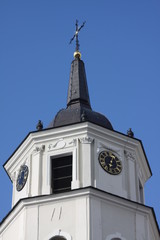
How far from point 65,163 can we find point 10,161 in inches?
110

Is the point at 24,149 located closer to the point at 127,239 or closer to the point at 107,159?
the point at 107,159

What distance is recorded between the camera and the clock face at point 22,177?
122ft

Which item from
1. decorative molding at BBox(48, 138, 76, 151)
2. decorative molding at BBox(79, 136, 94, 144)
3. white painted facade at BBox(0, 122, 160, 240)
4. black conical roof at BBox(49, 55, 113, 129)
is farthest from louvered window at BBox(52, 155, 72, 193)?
black conical roof at BBox(49, 55, 113, 129)

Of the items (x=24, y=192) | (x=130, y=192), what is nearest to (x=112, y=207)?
(x=130, y=192)

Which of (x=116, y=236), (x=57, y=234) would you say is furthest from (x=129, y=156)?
(x=57, y=234)

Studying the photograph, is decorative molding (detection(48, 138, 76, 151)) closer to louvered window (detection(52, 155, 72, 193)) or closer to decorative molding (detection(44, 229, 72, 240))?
louvered window (detection(52, 155, 72, 193))

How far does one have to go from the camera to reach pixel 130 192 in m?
36.5

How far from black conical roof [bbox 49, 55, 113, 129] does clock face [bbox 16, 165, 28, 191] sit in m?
2.12

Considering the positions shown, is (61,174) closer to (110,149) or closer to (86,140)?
(86,140)

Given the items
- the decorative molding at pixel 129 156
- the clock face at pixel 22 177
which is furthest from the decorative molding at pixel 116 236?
the clock face at pixel 22 177

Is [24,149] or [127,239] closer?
[127,239]

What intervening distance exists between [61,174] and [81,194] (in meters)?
1.79

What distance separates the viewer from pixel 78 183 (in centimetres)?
3556

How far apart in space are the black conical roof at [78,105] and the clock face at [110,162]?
4.16 ft
